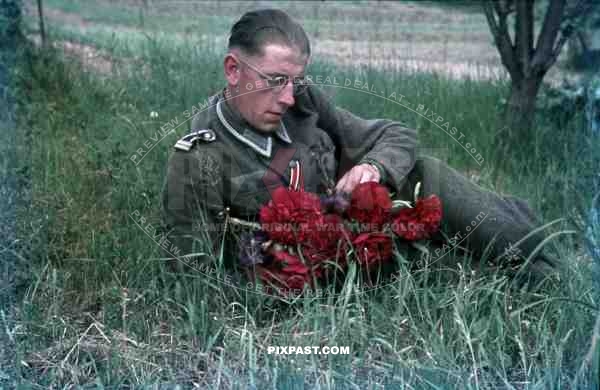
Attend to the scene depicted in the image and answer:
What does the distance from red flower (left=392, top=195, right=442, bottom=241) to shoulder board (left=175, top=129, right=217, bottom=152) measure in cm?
60

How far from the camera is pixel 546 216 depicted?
3113 mm

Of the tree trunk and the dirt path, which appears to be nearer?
the tree trunk

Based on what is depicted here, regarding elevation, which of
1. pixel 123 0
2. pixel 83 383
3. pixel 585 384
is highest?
pixel 123 0

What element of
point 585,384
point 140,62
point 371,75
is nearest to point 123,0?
point 140,62

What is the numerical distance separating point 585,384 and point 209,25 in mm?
3276

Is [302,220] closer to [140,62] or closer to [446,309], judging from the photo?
[446,309]

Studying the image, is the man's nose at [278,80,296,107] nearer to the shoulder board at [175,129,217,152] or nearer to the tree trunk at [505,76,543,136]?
the shoulder board at [175,129,217,152]

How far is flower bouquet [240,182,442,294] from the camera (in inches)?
82.5

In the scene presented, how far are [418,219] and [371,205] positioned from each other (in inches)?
6.5

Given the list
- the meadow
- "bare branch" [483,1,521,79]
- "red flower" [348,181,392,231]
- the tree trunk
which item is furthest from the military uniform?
"bare branch" [483,1,521,79]

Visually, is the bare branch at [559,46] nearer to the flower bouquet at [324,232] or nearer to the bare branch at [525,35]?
the bare branch at [525,35]

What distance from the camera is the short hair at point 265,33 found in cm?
222

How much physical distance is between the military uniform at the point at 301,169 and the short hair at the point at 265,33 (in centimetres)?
20

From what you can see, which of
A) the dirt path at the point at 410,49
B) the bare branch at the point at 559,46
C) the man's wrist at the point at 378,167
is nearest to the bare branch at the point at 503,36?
the bare branch at the point at 559,46
